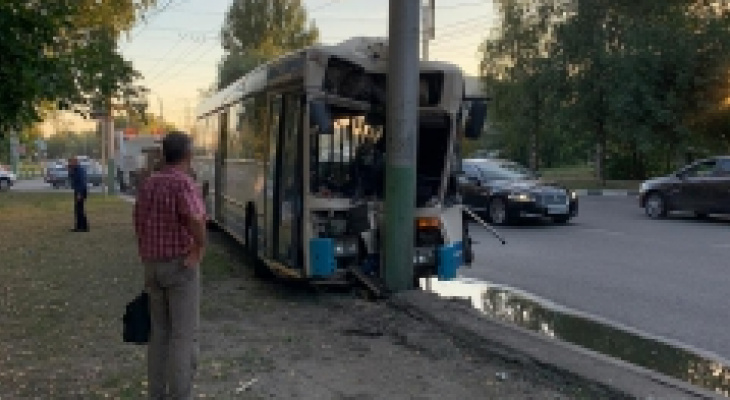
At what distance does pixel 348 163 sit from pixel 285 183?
0.88 metres

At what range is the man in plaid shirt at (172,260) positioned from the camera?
4953 mm

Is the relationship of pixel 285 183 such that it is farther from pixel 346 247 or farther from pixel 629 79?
pixel 629 79

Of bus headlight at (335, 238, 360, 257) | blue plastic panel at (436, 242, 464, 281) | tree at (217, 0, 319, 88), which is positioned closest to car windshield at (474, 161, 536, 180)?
blue plastic panel at (436, 242, 464, 281)

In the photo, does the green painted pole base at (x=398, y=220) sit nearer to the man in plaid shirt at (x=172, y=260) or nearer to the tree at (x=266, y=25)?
the man in plaid shirt at (x=172, y=260)

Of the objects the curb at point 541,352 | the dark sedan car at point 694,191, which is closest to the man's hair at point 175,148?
the curb at point 541,352

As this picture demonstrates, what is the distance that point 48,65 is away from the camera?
28.6 feet

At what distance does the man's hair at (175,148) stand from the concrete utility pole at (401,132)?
13.3 ft

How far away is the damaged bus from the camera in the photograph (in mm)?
8852

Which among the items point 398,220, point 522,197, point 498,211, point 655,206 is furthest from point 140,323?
point 655,206

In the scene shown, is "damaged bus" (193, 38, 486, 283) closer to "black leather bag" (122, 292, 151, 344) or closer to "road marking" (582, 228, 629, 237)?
"black leather bag" (122, 292, 151, 344)

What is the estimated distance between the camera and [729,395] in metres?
6.23

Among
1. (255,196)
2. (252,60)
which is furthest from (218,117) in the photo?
(252,60)

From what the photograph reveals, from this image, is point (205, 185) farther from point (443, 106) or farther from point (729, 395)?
point (729, 395)

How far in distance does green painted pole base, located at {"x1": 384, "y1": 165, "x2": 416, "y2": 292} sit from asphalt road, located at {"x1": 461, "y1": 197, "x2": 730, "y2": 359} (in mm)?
2203
